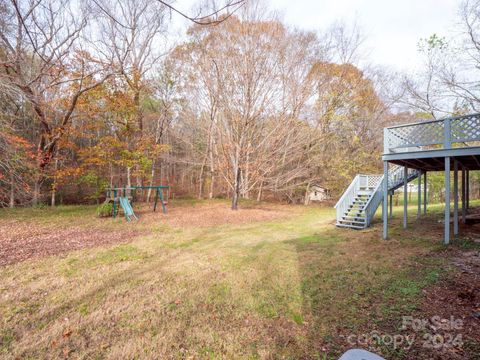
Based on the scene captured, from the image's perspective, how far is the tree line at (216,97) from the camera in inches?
380

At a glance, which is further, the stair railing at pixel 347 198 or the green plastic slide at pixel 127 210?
the green plastic slide at pixel 127 210

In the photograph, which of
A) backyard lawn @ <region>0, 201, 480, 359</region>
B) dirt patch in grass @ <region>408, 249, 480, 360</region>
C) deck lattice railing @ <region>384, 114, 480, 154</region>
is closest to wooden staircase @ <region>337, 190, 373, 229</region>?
backyard lawn @ <region>0, 201, 480, 359</region>

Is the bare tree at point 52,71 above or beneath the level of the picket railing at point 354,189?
above

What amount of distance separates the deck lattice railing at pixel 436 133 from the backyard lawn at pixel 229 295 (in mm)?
2453

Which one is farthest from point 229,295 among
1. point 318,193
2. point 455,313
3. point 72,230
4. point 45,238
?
point 318,193

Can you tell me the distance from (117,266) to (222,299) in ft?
7.82

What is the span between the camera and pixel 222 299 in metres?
3.21

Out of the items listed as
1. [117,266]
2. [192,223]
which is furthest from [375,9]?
[117,266]

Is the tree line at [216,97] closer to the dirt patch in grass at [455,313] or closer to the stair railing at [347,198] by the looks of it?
the stair railing at [347,198]

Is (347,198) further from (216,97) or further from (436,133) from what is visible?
(216,97)

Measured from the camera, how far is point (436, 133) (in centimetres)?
567

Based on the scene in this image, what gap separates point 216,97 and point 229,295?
10.3 m

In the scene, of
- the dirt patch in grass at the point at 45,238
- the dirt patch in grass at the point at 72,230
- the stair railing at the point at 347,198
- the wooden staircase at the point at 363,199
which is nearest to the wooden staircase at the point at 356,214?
the wooden staircase at the point at 363,199

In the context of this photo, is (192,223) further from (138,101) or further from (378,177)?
(138,101)
